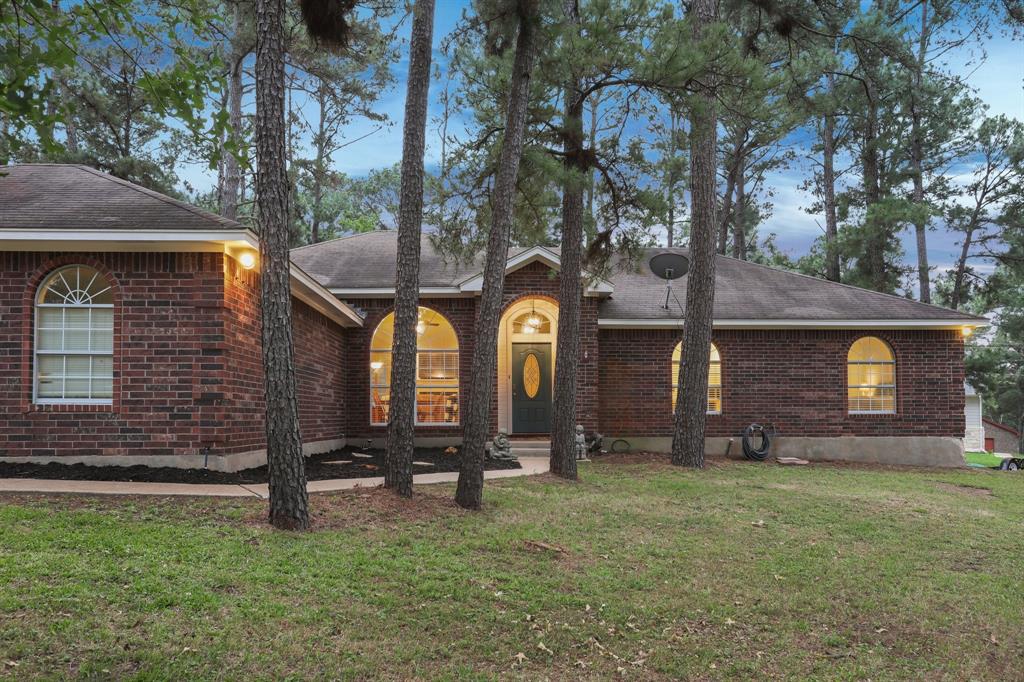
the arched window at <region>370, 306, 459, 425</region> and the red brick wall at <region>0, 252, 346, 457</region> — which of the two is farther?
the arched window at <region>370, 306, 459, 425</region>

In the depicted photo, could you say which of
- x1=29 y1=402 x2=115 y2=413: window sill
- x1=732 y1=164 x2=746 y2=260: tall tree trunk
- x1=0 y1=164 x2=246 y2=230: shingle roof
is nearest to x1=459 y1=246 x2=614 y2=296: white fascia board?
x1=0 y1=164 x2=246 y2=230: shingle roof

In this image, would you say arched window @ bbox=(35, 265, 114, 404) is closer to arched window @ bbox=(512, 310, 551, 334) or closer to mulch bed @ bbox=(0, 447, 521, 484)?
mulch bed @ bbox=(0, 447, 521, 484)

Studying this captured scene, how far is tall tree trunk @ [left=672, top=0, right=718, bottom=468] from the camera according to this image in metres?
12.1

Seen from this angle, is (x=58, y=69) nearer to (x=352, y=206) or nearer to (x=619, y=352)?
(x=619, y=352)

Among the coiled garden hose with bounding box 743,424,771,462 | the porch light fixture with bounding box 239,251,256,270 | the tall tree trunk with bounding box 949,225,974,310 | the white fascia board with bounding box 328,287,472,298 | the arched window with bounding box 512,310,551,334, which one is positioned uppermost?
the tall tree trunk with bounding box 949,225,974,310

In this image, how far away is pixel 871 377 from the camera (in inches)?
619

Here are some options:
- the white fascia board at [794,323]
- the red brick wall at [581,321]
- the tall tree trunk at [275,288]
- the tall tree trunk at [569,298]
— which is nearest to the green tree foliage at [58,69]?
the tall tree trunk at [275,288]

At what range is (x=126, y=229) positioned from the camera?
830cm

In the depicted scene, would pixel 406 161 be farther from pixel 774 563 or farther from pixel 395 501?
pixel 774 563

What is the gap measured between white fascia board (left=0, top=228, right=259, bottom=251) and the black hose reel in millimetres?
10179

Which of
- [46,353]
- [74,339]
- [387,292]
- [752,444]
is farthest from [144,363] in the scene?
[752,444]

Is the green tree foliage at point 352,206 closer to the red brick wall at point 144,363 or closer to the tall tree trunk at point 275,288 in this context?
the red brick wall at point 144,363

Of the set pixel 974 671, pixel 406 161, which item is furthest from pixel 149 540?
pixel 974 671

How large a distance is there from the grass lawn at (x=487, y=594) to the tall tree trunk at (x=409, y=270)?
0.47 metres
